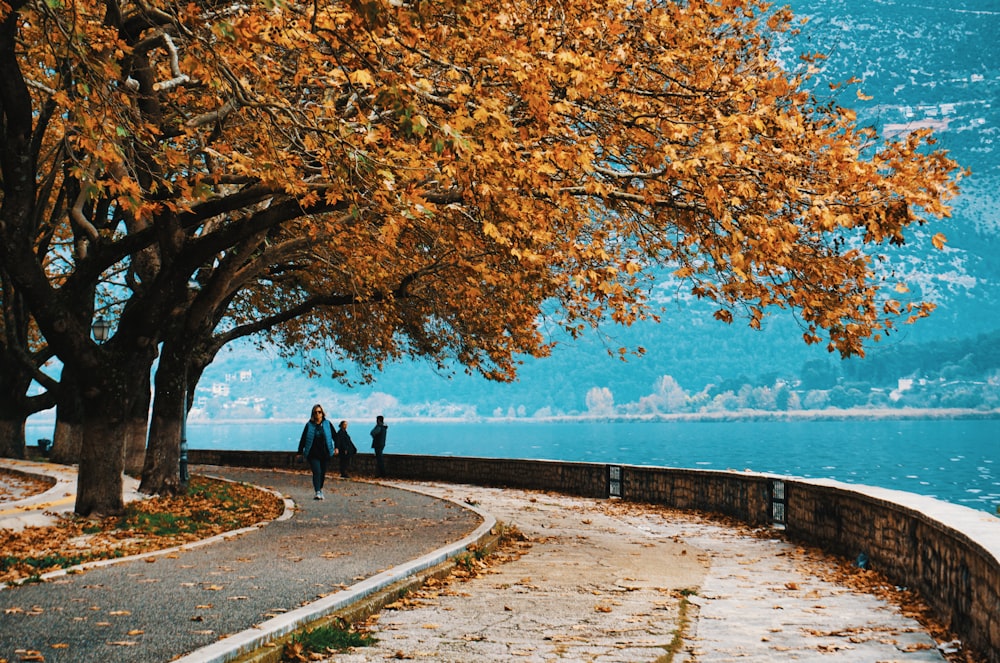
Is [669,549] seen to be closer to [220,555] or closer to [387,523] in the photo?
[387,523]

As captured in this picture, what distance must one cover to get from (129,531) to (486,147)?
25.8 feet

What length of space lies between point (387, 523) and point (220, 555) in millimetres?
4765

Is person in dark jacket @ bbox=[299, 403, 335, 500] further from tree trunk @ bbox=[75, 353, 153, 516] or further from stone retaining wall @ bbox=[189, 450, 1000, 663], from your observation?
stone retaining wall @ bbox=[189, 450, 1000, 663]

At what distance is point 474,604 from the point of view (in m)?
9.85

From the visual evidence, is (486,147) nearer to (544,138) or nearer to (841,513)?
(544,138)

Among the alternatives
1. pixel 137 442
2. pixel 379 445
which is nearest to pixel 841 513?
pixel 137 442

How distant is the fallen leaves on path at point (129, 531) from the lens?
38.3 ft

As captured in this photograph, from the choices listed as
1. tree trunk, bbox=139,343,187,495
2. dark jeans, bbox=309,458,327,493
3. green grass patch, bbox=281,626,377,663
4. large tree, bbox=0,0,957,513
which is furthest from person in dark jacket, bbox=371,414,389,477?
green grass patch, bbox=281,626,377,663

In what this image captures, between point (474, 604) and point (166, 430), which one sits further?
point (166, 430)

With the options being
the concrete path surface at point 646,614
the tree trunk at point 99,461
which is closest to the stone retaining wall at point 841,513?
the concrete path surface at point 646,614

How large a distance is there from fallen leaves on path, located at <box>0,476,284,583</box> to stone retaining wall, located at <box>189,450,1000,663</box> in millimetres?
8499

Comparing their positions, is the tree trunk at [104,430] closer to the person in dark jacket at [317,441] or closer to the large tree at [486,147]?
the large tree at [486,147]

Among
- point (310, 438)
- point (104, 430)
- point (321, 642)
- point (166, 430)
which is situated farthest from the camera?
point (166, 430)

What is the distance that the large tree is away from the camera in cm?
1102
